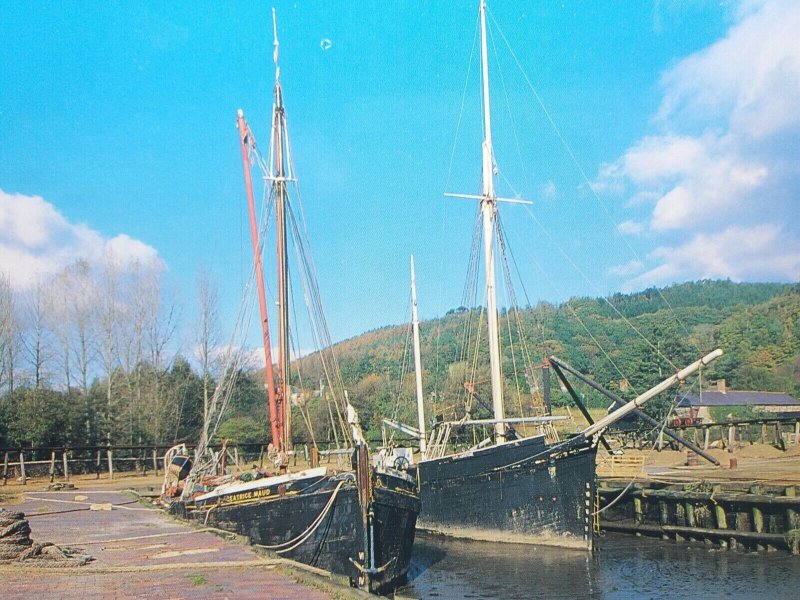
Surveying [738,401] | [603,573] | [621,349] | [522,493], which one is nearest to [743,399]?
[738,401]

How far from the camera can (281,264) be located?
21062 mm

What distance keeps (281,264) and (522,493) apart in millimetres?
11377

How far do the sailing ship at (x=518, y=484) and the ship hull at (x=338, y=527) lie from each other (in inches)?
298

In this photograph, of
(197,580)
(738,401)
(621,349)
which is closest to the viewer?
(197,580)

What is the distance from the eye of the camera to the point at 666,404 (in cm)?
5709

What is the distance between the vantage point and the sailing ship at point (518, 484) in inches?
906

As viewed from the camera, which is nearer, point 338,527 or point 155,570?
point 155,570

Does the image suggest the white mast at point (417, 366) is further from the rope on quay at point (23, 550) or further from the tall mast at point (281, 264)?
the rope on quay at point (23, 550)

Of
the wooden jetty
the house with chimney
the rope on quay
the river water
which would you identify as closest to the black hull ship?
the river water

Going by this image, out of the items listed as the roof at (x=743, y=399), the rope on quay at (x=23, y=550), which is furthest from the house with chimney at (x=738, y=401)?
the rope on quay at (x=23, y=550)

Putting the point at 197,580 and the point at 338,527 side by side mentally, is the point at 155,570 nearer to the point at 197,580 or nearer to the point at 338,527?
the point at 197,580

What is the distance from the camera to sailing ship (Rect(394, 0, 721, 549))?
75.5 feet

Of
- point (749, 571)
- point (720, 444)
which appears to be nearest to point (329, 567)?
point (749, 571)

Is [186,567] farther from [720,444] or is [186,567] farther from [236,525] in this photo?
[720,444]
